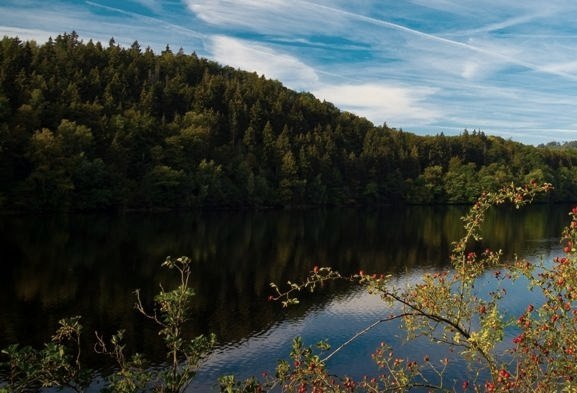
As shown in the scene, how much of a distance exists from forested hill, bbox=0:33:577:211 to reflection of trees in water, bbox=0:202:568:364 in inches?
483

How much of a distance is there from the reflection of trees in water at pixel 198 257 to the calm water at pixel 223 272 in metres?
0.13

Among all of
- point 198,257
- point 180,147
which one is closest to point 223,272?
point 198,257

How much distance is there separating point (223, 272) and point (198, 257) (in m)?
7.93

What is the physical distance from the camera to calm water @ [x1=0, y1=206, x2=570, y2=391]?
31.2 m

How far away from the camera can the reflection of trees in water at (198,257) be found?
35.2 meters

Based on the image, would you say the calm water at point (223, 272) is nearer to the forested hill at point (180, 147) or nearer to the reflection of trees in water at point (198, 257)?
the reflection of trees in water at point (198, 257)

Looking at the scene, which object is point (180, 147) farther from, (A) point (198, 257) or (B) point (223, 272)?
(B) point (223, 272)

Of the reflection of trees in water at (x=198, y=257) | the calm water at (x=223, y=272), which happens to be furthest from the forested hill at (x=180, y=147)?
the calm water at (x=223, y=272)

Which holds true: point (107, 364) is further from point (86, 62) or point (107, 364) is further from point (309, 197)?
point (86, 62)

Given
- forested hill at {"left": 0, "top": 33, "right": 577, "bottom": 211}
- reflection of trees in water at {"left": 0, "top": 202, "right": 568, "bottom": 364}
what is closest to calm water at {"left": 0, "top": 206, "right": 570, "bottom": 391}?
reflection of trees in water at {"left": 0, "top": 202, "right": 568, "bottom": 364}

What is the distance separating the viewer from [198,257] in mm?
57844

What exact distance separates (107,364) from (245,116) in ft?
469

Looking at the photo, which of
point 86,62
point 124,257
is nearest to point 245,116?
point 86,62

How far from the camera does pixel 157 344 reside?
30.1m
